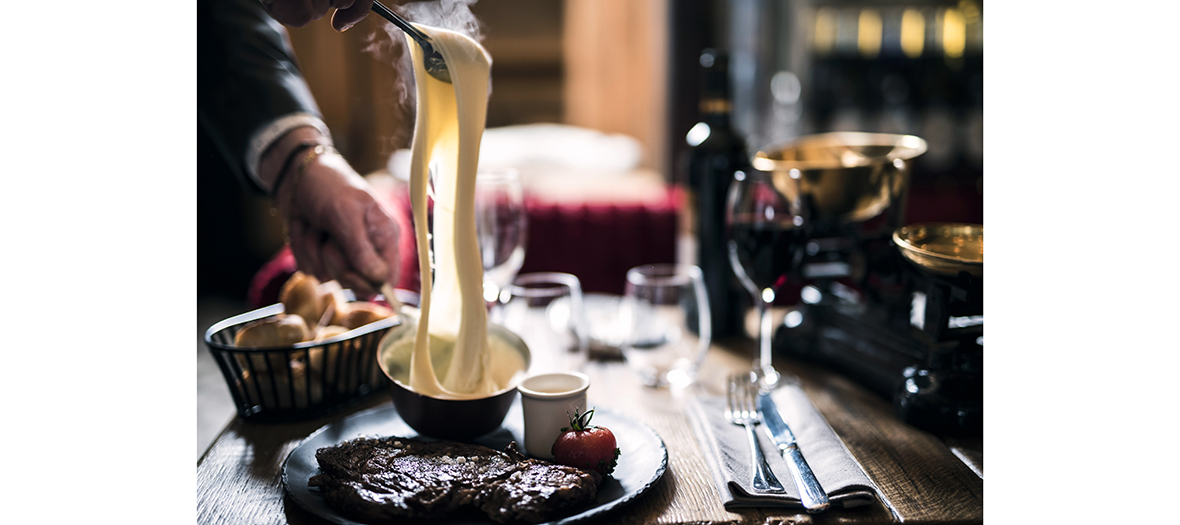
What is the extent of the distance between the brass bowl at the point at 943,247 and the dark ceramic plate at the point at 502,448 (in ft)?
1.12

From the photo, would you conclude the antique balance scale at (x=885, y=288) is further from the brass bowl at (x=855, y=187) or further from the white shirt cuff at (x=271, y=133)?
the white shirt cuff at (x=271, y=133)

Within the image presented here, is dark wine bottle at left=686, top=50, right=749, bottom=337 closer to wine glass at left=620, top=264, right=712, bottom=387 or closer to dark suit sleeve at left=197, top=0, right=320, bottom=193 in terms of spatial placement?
wine glass at left=620, top=264, right=712, bottom=387

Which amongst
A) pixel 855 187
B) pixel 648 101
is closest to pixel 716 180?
pixel 855 187

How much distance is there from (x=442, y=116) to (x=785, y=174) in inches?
18.1

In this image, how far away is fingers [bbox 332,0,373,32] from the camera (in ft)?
2.27

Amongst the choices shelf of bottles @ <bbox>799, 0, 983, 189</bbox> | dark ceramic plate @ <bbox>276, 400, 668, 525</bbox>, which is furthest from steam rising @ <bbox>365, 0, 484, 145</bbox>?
shelf of bottles @ <bbox>799, 0, 983, 189</bbox>

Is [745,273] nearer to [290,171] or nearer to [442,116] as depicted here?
[442,116]

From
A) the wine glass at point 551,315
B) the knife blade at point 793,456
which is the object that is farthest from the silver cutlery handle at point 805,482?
the wine glass at point 551,315

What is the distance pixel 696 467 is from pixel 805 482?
0.36ft

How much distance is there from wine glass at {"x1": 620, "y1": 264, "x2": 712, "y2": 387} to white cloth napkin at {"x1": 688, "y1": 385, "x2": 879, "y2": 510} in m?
0.11

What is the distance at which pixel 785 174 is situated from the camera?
100 centimetres

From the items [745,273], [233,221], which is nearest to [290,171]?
[745,273]

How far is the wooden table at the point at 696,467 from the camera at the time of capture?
0.65 meters

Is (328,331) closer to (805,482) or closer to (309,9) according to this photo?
(309,9)
